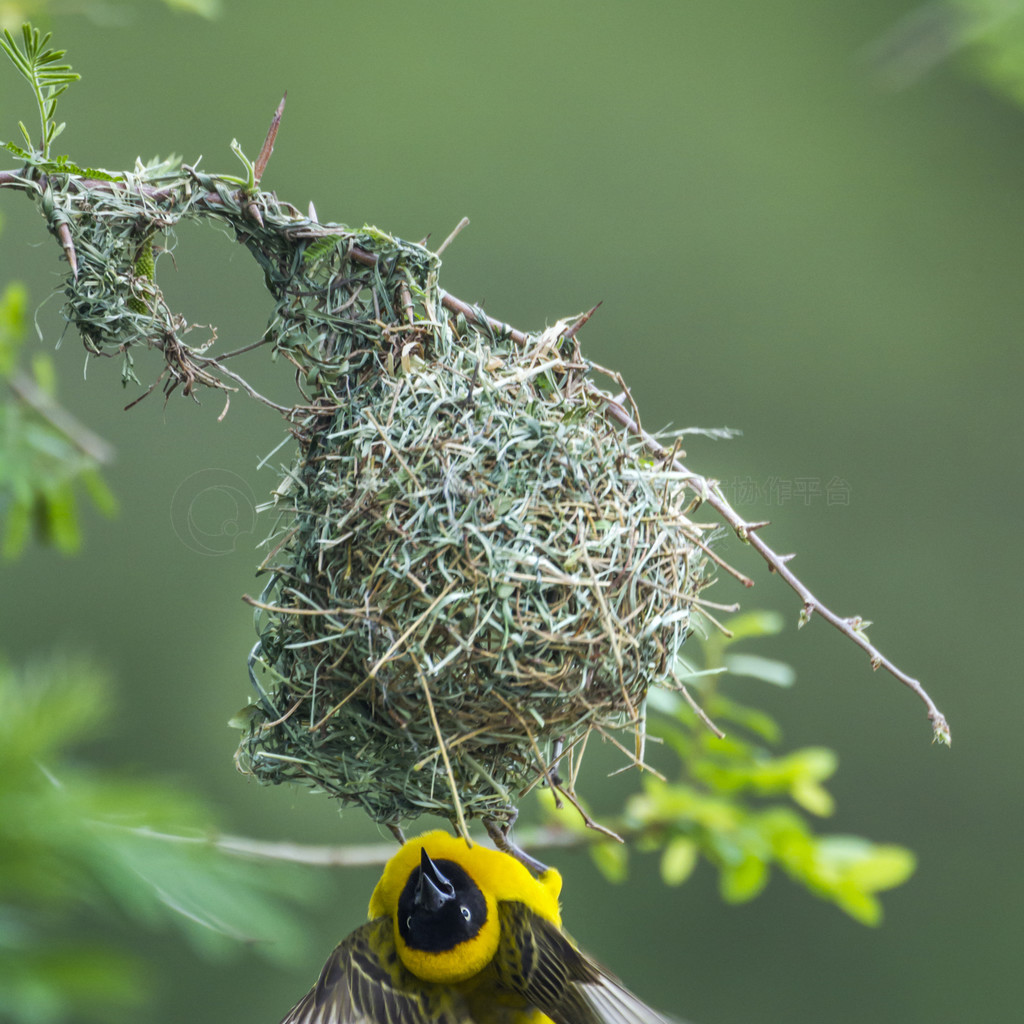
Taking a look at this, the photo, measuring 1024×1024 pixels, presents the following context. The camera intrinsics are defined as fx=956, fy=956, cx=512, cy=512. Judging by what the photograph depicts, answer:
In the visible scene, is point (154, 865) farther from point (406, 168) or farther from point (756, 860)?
point (406, 168)

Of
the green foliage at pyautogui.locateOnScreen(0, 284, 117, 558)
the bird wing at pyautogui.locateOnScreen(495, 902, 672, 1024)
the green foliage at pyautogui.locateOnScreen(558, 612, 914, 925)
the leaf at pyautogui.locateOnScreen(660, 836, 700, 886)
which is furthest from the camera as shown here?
the leaf at pyautogui.locateOnScreen(660, 836, 700, 886)

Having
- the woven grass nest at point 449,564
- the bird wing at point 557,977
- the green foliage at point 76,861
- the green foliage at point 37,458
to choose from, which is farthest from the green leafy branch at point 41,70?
the bird wing at point 557,977

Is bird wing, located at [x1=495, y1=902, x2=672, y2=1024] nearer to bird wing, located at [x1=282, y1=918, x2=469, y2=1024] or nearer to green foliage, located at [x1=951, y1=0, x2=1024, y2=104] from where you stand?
bird wing, located at [x1=282, y1=918, x2=469, y2=1024]

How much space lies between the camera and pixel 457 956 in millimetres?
1006

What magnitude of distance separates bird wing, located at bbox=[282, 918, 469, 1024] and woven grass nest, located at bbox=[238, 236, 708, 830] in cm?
24

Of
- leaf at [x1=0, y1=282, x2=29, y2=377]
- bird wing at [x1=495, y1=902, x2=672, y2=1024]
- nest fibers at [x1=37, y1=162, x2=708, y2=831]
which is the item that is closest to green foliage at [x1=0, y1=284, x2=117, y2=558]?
leaf at [x1=0, y1=282, x2=29, y2=377]

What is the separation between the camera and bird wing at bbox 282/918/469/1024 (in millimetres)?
969

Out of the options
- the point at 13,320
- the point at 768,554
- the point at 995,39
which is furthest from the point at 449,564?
the point at 995,39

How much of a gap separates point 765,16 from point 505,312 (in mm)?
1045

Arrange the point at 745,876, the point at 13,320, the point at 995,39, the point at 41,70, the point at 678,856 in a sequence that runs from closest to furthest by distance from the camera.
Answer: the point at 41,70
the point at 13,320
the point at 745,876
the point at 678,856
the point at 995,39

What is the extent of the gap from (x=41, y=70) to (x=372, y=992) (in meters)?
0.91

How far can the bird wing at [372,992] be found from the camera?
97cm

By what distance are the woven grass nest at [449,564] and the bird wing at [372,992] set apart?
243 millimetres

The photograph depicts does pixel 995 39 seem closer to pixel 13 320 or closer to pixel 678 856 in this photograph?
pixel 678 856
